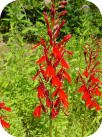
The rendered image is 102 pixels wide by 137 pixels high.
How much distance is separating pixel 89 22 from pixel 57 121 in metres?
0.68

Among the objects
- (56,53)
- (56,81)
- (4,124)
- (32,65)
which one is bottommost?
(4,124)

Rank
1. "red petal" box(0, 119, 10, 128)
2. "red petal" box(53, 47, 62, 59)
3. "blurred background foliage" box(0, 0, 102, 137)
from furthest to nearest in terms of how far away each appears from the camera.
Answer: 1. "blurred background foliage" box(0, 0, 102, 137)
2. "red petal" box(0, 119, 10, 128)
3. "red petal" box(53, 47, 62, 59)

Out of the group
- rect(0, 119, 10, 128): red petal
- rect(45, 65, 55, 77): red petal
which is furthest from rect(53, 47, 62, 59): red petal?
rect(0, 119, 10, 128): red petal

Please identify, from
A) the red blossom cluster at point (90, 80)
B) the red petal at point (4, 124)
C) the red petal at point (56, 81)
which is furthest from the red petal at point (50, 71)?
the red petal at point (4, 124)

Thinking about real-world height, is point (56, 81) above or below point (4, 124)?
above

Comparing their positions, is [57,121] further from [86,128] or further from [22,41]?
[22,41]

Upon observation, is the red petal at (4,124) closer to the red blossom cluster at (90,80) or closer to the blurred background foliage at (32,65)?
the blurred background foliage at (32,65)

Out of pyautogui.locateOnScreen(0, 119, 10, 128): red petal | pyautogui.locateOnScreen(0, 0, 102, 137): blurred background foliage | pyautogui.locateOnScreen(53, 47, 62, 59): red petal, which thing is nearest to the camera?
pyautogui.locateOnScreen(53, 47, 62, 59): red petal

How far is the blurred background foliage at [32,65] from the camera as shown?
2.51 metres

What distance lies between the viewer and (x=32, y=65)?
8.84 feet

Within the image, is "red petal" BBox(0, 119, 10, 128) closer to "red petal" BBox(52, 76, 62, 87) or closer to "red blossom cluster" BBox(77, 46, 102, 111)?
"red blossom cluster" BBox(77, 46, 102, 111)

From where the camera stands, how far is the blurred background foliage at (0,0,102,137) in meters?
2.51

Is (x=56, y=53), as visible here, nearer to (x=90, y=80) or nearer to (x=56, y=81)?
(x=56, y=81)

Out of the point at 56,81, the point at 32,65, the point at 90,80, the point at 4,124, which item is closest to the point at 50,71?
the point at 56,81
